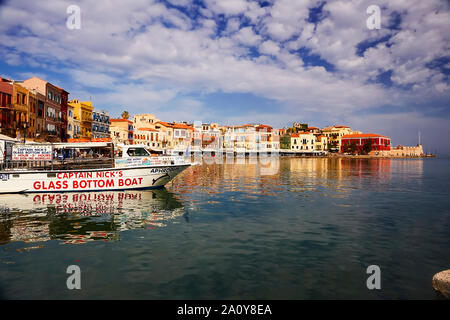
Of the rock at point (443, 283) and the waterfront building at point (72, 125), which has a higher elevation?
the waterfront building at point (72, 125)

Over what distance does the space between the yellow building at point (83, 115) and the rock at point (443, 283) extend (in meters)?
69.6

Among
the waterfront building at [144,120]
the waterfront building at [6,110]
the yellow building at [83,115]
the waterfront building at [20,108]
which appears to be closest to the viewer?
the waterfront building at [6,110]

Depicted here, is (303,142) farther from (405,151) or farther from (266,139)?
(405,151)

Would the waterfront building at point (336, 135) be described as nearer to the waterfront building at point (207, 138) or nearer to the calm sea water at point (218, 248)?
the waterfront building at point (207, 138)

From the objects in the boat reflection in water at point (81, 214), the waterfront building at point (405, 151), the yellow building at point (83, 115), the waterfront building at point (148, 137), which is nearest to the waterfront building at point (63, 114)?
the yellow building at point (83, 115)

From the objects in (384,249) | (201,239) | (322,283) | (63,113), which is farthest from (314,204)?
(63,113)

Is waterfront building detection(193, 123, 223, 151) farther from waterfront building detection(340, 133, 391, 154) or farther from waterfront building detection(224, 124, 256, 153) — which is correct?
waterfront building detection(340, 133, 391, 154)

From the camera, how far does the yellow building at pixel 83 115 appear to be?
65688mm

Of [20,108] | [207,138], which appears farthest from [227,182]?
[207,138]

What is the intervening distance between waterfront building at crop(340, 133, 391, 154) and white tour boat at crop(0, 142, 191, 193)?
126m

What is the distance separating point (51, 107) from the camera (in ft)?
172

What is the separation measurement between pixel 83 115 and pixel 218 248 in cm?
6787
